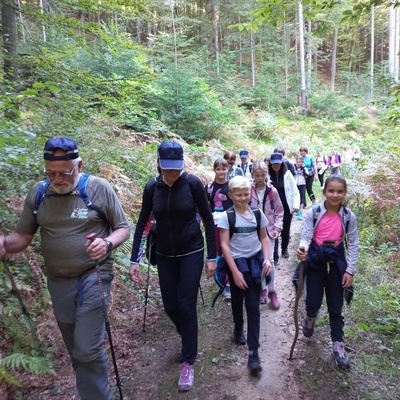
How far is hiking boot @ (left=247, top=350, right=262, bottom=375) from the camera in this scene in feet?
12.0

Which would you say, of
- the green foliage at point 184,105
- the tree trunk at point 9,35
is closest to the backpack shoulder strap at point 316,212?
the tree trunk at point 9,35

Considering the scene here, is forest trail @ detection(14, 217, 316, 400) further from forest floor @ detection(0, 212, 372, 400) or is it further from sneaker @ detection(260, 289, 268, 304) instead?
sneaker @ detection(260, 289, 268, 304)

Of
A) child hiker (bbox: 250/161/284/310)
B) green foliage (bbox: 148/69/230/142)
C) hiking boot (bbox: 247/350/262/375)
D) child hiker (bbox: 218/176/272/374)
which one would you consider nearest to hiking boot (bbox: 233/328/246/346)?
→ child hiker (bbox: 218/176/272/374)

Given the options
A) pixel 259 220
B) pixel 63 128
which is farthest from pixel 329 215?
pixel 63 128

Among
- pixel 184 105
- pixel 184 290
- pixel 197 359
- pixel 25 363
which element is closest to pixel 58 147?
pixel 184 290

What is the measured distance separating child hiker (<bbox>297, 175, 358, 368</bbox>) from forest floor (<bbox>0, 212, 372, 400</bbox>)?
39cm

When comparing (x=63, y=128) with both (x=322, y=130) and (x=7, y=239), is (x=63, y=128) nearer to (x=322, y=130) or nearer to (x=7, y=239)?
(x=7, y=239)

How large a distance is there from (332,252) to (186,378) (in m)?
2.05

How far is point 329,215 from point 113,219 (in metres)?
2.38

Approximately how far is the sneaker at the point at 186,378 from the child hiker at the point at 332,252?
5.10ft

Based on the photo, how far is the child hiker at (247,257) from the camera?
369cm

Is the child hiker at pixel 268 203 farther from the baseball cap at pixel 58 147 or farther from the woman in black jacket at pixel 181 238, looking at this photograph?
the baseball cap at pixel 58 147

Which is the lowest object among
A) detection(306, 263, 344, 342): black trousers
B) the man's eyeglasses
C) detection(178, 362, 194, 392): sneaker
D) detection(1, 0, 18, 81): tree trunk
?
detection(178, 362, 194, 392): sneaker

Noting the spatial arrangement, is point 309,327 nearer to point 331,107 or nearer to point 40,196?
point 40,196
